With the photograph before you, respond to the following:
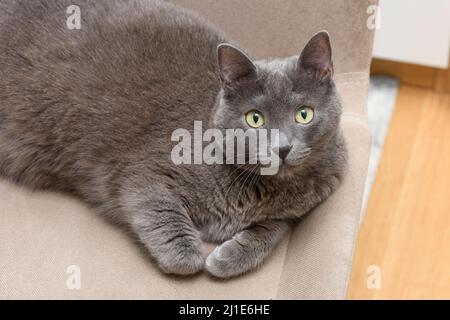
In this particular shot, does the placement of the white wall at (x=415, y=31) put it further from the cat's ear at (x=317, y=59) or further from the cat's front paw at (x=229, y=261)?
the cat's front paw at (x=229, y=261)

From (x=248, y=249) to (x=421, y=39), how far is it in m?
1.33

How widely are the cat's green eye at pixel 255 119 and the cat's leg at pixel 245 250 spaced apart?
0.26 metres

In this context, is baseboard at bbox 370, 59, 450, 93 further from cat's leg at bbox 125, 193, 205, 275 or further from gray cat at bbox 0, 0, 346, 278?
cat's leg at bbox 125, 193, 205, 275

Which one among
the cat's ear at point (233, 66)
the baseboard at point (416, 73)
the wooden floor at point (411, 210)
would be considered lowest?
the wooden floor at point (411, 210)

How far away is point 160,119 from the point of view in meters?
1.49

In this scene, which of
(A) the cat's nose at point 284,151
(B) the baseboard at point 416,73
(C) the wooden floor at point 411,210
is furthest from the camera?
(B) the baseboard at point 416,73

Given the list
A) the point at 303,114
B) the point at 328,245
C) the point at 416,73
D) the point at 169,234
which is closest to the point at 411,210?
the point at 416,73

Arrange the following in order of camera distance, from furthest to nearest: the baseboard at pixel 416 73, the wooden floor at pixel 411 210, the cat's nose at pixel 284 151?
the baseboard at pixel 416 73, the wooden floor at pixel 411 210, the cat's nose at pixel 284 151

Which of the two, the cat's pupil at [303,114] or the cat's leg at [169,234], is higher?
the cat's pupil at [303,114]

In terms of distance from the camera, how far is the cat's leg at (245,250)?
4.49ft

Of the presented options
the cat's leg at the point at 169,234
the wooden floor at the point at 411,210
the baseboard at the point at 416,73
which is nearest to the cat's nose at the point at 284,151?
the cat's leg at the point at 169,234

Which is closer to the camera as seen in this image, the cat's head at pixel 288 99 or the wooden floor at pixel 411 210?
the cat's head at pixel 288 99

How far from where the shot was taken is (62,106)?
1.54m

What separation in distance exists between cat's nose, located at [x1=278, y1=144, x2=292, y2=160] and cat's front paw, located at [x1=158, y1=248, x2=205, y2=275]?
30 cm
